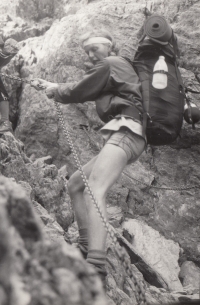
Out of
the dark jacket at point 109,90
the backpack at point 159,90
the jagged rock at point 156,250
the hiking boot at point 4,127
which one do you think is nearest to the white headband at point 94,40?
the backpack at point 159,90

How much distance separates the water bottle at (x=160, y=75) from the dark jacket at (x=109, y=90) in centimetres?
26

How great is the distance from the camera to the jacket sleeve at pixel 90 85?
188 inches

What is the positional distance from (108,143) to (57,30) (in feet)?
28.2

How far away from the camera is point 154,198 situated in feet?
30.1

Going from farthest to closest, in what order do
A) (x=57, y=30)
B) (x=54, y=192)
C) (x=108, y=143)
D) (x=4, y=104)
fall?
(x=57, y=30) < (x=4, y=104) < (x=54, y=192) < (x=108, y=143)

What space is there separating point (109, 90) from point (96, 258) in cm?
229

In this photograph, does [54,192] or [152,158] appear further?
[152,158]

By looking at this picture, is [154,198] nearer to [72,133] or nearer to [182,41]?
[72,133]

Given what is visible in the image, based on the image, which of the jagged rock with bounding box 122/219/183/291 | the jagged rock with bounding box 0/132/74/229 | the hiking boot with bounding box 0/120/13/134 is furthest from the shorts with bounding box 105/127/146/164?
the hiking boot with bounding box 0/120/13/134

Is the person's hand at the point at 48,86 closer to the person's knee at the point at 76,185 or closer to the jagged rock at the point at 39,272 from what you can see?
the person's knee at the point at 76,185

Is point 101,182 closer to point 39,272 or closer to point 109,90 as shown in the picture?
point 109,90

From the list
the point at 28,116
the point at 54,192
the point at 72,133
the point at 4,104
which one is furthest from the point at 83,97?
the point at 28,116

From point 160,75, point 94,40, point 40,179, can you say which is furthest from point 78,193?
point 40,179

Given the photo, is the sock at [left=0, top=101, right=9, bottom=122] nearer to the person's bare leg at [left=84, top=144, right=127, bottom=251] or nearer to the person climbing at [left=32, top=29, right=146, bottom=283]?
the person climbing at [left=32, top=29, right=146, bottom=283]
